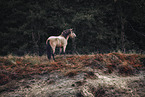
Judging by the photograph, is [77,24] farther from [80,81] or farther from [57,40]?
[80,81]

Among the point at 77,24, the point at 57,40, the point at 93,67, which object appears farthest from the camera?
the point at 77,24

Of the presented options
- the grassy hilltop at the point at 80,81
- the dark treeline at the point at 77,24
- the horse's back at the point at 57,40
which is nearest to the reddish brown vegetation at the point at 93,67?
the grassy hilltop at the point at 80,81

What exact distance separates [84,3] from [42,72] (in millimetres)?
17837

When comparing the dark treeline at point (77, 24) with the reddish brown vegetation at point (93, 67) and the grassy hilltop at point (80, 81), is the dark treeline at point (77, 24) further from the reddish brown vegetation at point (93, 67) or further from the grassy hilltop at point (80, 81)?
the grassy hilltop at point (80, 81)

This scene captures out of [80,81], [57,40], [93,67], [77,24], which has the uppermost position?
[77,24]

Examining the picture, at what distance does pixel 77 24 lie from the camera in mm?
19406

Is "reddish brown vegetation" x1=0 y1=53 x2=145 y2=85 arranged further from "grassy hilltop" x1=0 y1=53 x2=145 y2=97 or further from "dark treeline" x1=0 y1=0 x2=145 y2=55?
"dark treeline" x1=0 y1=0 x2=145 y2=55

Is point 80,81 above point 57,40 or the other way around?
the other way around

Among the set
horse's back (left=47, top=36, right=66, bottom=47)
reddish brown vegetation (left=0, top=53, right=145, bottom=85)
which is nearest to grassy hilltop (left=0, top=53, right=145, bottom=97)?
reddish brown vegetation (left=0, top=53, right=145, bottom=85)

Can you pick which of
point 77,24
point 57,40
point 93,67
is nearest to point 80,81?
point 93,67

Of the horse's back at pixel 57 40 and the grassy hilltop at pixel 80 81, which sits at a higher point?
the horse's back at pixel 57 40

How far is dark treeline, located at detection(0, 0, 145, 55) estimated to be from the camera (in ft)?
63.3

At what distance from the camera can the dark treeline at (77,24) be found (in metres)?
19.3

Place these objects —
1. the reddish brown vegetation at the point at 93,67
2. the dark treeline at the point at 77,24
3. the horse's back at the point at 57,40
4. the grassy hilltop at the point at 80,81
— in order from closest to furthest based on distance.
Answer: the grassy hilltop at the point at 80,81 < the reddish brown vegetation at the point at 93,67 < the horse's back at the point at 57,40 < the dark treeline at the point at 77,24
